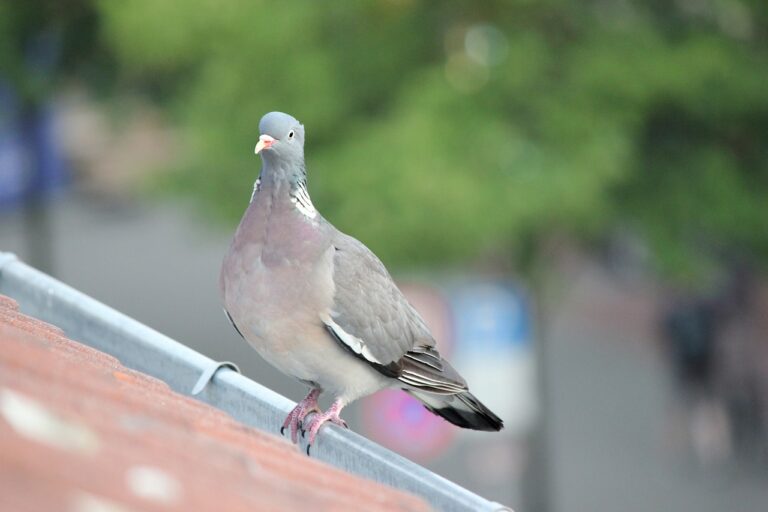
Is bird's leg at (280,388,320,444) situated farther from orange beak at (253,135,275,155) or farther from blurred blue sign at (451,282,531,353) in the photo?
blurred blue sign at (451,282,531,353)

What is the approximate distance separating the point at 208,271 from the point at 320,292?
528 inches

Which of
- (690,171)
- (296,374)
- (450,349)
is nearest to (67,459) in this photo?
(296,374)

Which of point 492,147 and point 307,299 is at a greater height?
point 492,147

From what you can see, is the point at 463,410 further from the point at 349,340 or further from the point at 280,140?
the point at 280,140

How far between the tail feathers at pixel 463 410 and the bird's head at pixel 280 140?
3.11ft

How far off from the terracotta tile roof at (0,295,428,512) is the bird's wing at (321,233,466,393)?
1.21m

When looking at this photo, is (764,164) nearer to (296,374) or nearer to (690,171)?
(690,171)

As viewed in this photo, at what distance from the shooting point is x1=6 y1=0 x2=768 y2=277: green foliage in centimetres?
718

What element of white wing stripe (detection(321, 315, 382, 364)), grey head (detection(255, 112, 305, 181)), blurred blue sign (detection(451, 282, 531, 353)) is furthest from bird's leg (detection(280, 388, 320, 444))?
blurred blue sign (detection(451, 282, 531, 353))

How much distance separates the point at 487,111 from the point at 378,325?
372cm

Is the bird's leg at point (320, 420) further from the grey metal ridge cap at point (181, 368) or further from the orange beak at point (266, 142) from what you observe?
the orange beak at point (266, 142)

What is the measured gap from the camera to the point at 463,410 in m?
4.30

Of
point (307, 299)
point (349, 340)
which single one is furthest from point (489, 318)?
point (307, 299)

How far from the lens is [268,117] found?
374cm
